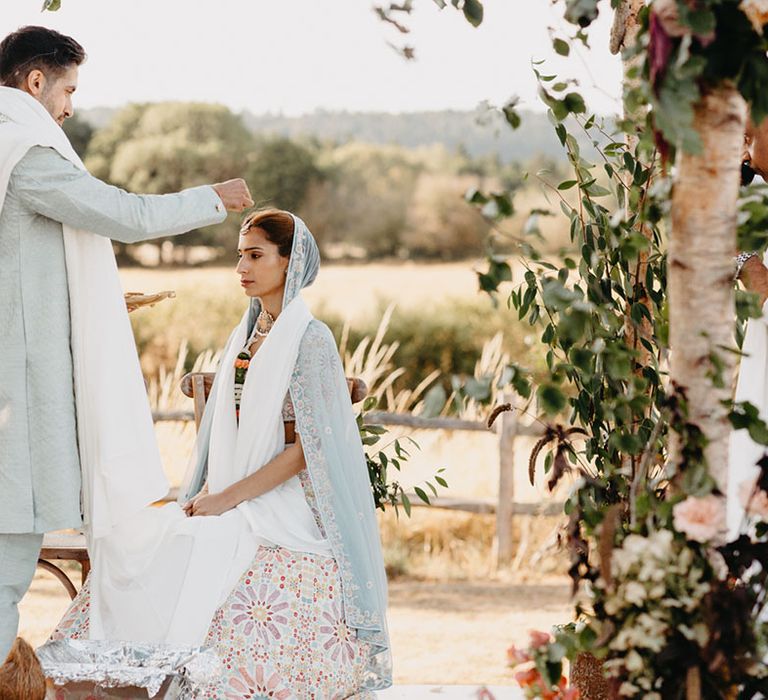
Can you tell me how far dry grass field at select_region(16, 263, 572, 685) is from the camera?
5.55 meters

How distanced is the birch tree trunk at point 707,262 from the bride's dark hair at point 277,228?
57.2 inches

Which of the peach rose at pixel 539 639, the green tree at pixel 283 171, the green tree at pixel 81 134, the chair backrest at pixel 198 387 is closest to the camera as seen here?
the peach rose at pixel 539 639

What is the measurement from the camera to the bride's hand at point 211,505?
2.84m

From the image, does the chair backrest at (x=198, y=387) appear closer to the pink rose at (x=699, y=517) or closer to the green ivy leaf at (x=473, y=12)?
the green ivy leaf at (x=473, y=12)

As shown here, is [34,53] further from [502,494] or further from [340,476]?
[502,494]

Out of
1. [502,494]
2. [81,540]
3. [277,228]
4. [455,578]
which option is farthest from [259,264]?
[455,578]

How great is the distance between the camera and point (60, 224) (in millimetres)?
2668

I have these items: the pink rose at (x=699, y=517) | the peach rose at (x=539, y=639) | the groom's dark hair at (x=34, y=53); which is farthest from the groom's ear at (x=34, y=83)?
the pink rose at (x=699, y=517)

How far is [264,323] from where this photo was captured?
121 inches

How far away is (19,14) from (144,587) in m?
10.9

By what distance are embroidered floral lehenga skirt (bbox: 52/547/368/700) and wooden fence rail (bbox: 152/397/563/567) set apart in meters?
4.29

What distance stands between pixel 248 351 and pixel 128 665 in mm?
995

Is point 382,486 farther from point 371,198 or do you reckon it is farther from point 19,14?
point 371,198

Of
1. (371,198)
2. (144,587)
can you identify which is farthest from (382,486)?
(371,198)
